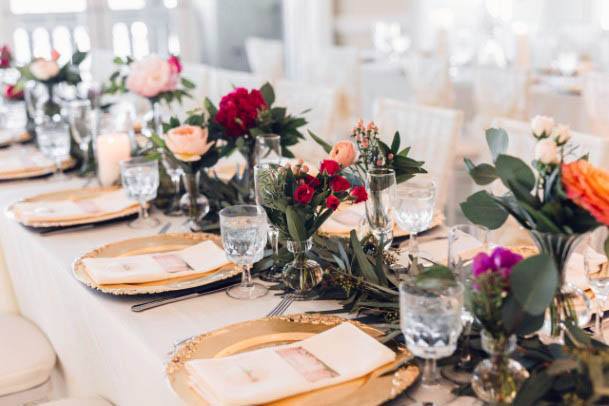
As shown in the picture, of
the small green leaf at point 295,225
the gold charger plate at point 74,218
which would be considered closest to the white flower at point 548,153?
the small green leaf at point 295,225

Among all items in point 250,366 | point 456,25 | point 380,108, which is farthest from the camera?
point 456,25

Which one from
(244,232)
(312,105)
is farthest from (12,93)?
(244,232)

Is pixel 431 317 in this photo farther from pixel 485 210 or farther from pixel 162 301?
pixel 162 301

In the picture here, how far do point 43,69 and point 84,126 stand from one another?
1.71 ft

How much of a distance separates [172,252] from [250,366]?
22.3 inches

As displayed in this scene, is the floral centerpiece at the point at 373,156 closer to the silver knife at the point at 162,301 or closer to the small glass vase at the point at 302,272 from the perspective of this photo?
the small glass vase at the point at 302,272

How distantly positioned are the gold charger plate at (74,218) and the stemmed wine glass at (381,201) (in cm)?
74

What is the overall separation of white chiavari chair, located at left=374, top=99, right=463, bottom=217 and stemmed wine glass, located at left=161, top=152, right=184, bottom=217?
0.77 meters

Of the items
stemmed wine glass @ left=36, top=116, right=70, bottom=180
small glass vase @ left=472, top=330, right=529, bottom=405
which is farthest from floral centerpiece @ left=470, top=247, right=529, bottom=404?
Result: stemmed wine glass @ left=36, top=116, right=70, bottom=180

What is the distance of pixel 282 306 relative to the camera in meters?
1.38

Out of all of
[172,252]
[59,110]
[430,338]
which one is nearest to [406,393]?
[430,338]

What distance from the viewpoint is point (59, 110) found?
2924 millimetres

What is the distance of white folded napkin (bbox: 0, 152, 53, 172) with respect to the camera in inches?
96.2

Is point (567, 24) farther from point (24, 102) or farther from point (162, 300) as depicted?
point (162, 300)
